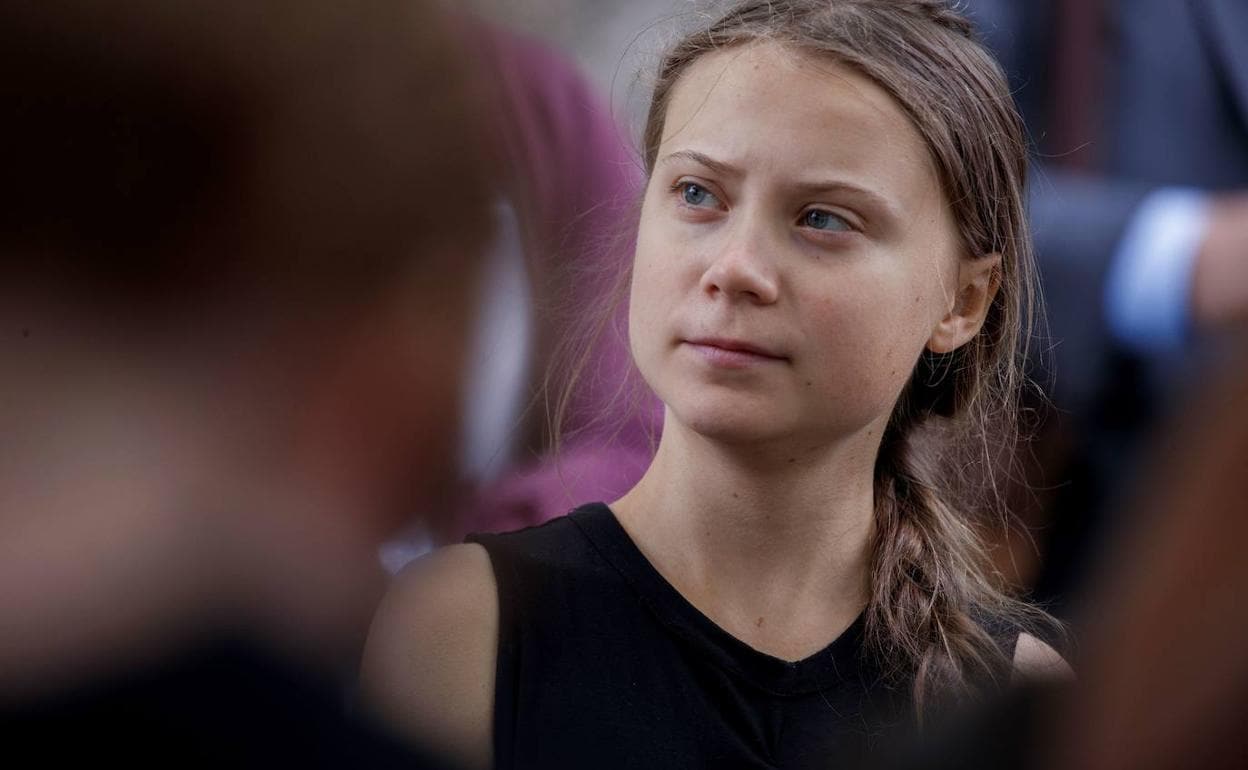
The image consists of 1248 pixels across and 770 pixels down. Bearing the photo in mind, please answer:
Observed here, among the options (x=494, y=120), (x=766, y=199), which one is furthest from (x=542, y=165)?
(x=766, y=199)

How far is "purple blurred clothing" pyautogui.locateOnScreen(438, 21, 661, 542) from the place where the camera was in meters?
0.17

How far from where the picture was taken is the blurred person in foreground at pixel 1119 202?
633 mm

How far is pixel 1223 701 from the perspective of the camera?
14 cm

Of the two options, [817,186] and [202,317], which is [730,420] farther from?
[202,317]

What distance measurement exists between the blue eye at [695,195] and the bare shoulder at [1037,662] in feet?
0.53

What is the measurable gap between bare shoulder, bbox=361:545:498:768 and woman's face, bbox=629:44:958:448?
8 centimetres

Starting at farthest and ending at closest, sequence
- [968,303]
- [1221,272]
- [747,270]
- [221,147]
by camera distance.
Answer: [1221,272], [968,303], [747,270], [221,147]

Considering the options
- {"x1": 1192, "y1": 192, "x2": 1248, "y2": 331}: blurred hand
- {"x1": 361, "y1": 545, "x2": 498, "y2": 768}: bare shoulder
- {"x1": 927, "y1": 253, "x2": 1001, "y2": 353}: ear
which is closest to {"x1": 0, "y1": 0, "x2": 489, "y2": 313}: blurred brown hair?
{"x1": 361, "y1": 545, "x2": 498, "y2": 768}: bare shoulder

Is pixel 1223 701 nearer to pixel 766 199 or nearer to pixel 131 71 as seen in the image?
pixel 131 71

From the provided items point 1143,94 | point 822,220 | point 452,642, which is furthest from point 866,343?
point 1143,94

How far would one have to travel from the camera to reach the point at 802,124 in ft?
1.46

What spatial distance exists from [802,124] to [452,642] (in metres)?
0.19

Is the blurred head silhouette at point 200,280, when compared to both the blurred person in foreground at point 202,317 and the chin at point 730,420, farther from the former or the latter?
the chin at point 730,420

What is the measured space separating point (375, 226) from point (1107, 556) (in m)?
0.08
